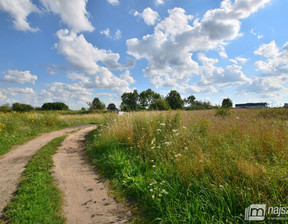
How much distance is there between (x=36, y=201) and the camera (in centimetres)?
281

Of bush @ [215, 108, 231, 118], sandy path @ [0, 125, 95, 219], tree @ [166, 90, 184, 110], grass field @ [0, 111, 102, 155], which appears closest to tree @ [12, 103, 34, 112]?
grass field @ [0, 111, 102, 155]

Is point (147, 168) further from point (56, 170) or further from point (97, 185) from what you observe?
point (56, 170)

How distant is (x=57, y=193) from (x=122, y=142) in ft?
10.6

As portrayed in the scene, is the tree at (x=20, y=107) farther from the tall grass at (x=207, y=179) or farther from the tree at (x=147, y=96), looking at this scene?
the tall grass at (x=207, y=179)

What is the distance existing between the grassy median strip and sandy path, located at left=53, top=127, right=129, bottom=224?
180 mm

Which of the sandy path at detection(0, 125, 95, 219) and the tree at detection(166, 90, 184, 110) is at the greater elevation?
the tree at detection(166, 90, 184, 110)

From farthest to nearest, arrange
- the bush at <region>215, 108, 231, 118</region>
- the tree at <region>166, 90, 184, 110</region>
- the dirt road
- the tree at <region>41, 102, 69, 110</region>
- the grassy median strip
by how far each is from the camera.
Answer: the tree at <region>41, 102, 69, 110</region>
the tree at <region>166, 90, 184, 110</region>
the bush at <region>215, 108, 231, 118</region>
the dirt road
the grassy median strip

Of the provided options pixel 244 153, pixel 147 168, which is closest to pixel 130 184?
pixel 147 168

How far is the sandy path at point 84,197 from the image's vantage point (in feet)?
8.25

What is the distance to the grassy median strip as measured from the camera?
7.95 ft

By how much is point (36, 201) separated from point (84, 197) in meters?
0.92

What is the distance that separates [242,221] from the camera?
204 cm

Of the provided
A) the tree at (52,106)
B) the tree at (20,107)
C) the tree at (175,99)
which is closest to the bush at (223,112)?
the tree at (175,99)

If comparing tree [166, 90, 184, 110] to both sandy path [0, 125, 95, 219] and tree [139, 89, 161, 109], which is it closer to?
tree [139, 89, 161, 109]
